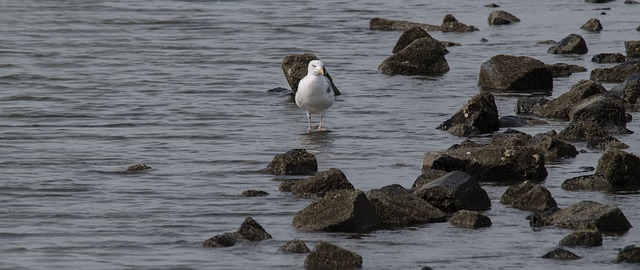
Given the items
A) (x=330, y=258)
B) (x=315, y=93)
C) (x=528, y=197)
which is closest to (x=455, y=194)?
(x=528, y=197)

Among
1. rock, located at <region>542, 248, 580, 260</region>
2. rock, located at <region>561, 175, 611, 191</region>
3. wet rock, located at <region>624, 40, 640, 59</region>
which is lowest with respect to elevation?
wet rock, located at <region>624, 40, 640, 59</region>

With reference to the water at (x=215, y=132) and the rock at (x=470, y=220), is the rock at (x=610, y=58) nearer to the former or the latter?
the water at (x=215, y=132)

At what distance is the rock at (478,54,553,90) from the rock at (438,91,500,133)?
3950mm

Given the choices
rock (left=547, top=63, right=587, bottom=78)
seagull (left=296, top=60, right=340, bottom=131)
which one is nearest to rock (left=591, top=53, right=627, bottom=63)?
rock (left=547, top=63, right=587, bottom=78)

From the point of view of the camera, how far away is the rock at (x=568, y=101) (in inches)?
757

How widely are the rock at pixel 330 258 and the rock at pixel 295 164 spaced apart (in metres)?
4.20

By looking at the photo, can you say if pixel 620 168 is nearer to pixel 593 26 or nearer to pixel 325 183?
pixel 325 183

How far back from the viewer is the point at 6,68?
88.1ft

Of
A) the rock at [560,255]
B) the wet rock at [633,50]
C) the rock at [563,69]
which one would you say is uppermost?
the rock at [560,255]

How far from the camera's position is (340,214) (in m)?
12.4

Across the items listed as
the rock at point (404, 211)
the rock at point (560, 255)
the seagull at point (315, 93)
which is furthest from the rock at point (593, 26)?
the rock at point (560, 255)

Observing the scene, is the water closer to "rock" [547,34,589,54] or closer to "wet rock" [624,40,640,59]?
"rock" [547,34,589,54]

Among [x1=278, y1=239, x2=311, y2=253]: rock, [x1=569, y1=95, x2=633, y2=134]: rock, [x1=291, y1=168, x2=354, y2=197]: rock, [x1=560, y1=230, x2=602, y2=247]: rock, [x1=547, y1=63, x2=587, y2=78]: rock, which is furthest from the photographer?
[x1=547, y1=63, x2=587, y2=78]: rock

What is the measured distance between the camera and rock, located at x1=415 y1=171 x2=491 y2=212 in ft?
43.0
